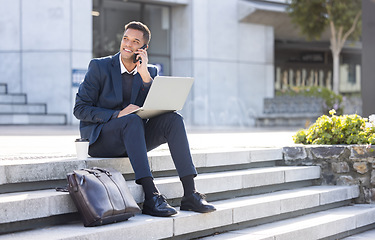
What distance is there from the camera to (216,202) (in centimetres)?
545

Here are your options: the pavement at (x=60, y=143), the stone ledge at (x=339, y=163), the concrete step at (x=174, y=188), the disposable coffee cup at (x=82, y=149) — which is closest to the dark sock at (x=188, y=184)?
the concrete step at (x=174, y=188)

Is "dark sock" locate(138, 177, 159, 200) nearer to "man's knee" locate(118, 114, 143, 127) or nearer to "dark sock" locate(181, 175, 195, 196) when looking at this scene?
"dark sock" locate(181, 175, 195, 196)

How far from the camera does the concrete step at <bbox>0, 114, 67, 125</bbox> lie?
1477cm

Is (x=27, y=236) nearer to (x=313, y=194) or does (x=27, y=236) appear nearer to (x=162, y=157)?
(x=162, y=157)

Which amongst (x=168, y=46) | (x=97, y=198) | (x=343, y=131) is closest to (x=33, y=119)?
(x=168, y=46)

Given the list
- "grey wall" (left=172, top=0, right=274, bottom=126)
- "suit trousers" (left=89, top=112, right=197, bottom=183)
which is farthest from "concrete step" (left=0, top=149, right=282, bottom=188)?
"grey wall" (left=172, top=0, right=274, bottom=126)

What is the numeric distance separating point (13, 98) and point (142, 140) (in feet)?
39.5

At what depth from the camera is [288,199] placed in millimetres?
Answer: 5820

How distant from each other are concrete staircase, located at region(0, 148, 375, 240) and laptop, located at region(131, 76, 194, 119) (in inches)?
20.1

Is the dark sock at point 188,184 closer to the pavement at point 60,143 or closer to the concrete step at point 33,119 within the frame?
the pavement at point 60,143

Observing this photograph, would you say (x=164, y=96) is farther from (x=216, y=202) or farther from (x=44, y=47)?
(x=44, y=47)

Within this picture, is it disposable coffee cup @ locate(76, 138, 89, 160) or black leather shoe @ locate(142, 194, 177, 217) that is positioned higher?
disposable coffee cup @ locate(76, 138, 89, 160)

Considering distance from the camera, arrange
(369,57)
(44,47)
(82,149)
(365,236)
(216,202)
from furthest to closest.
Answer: (44,47)
(369,57)
(365,236)
(216,202)
(82,149)

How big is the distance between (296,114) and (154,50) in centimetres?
477
